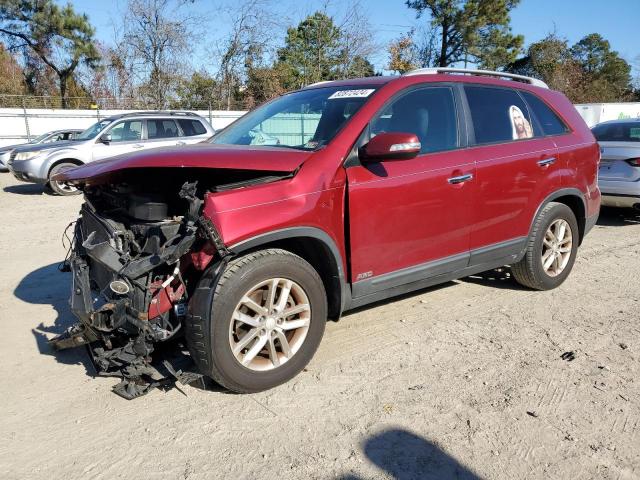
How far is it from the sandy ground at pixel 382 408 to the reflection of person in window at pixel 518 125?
1539 mm

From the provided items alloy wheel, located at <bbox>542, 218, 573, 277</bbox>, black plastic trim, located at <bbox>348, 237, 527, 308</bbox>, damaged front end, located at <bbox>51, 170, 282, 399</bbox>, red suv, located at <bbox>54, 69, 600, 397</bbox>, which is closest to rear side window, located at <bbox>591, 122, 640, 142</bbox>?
alloy wheel, located at <bbox>542, 218, 573, 277</bbox>

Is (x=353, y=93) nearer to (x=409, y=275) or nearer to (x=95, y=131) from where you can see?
Answer: (x=409, y=275)

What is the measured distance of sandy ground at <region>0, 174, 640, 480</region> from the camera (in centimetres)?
260

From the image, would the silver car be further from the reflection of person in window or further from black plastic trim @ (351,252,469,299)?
black plastic trim @ (351,252,469,299)

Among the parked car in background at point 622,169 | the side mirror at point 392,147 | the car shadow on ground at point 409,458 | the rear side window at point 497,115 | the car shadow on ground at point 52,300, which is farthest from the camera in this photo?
the parked car in background at point 622,169

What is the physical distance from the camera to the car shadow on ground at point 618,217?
853 cm

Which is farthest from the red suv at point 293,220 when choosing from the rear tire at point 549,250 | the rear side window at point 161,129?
the rear side window at point 161,129

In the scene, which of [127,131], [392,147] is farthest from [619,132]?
[127,131]

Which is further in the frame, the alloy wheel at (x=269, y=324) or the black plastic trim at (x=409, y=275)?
the black plastic trim at (x=409, y=275)

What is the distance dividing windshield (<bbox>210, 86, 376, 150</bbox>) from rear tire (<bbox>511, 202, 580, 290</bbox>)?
2151 millimetres

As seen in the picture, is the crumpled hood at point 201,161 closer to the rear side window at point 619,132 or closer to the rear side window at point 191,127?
the rear side window at point 619,132

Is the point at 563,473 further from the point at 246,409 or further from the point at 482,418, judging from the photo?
the point at 246,409

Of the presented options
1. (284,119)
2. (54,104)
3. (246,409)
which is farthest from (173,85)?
Answer: (246,409)

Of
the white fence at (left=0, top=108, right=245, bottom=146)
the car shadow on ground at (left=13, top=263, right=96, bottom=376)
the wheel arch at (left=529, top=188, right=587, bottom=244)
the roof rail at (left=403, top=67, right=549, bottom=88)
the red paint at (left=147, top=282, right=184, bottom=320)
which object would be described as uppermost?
the white fence at (left=0, top=108, right=245, bottom=146)
